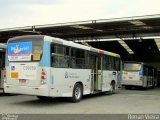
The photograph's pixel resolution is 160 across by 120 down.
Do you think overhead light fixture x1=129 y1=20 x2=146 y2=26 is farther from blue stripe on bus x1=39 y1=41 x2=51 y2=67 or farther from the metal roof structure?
blue stripe on bus x1=39 y1=41 x2=51 y2=67

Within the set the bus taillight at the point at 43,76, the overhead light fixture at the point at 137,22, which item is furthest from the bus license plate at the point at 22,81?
the overhead light fixture at the point at 137,22

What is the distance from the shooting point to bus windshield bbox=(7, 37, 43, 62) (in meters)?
12.4

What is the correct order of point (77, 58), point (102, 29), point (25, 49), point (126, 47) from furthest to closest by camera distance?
point (126, 47) → point (102, 29) → point (77, 58) → point (25, 49)

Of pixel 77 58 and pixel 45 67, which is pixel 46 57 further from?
pixel 77 58

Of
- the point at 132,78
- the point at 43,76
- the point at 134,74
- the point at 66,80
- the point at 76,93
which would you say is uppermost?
the point at 43,76

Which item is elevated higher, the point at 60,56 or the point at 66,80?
the point at 60,56

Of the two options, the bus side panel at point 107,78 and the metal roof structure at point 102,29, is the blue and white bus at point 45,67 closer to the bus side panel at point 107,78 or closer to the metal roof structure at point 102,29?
the bus side panel at point 107,78

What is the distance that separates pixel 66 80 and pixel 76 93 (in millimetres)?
1238

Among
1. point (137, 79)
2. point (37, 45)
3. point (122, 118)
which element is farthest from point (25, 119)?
point (137, 79)

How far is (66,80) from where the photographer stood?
44.3 ft

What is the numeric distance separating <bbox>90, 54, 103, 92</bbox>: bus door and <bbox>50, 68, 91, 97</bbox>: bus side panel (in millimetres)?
850

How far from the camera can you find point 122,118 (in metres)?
10.0

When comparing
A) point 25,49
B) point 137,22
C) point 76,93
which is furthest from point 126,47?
point 25,49

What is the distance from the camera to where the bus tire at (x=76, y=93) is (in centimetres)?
1412
